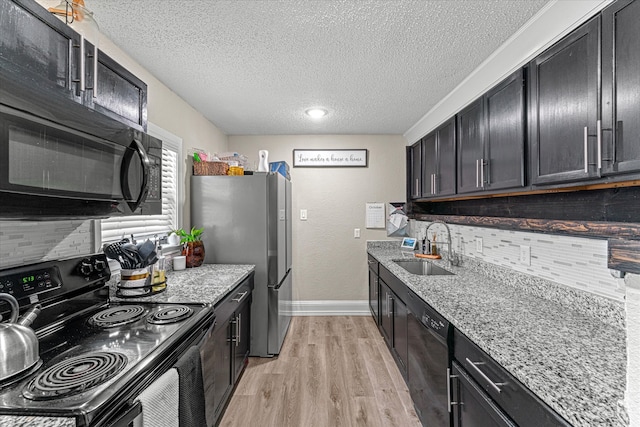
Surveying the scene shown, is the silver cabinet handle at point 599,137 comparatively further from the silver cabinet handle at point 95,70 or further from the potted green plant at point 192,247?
the potted green plant at point 192,247

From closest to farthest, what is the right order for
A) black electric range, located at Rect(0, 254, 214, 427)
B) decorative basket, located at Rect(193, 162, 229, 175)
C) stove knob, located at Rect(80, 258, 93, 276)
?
black electric range, located at Rect(0, 254, 214, 427), stove knob, located at Rect(80, 258, 93, 276), decorative basket, located at Rect(193, 162, 229, 175)

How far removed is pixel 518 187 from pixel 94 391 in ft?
6.53

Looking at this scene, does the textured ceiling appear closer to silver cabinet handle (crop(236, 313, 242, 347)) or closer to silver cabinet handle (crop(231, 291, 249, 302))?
silver cabinet handle (crop(231, 291, 249, 302))

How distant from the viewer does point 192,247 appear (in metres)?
2.66

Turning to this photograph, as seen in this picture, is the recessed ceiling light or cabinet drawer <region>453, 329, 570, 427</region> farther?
the recessed ceiling light

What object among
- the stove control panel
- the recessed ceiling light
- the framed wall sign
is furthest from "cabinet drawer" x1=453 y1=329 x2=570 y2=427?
the framed wall sign

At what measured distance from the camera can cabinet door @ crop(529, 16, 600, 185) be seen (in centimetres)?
119

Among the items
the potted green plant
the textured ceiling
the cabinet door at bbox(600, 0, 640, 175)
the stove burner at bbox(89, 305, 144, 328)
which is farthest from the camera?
the potted green plant

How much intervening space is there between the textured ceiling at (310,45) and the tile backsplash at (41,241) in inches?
44.9

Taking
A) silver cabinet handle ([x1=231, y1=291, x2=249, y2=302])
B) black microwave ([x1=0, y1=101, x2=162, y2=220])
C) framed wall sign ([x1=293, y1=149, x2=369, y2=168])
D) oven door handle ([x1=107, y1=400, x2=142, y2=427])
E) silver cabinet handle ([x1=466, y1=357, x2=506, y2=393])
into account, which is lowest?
silver cabinet handle ([x1=231, y1=291, x2=249, y2=302])

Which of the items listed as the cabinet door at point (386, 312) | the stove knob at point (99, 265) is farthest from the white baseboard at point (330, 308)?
the stove knob at point (99, 265)

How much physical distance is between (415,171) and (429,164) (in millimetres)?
440

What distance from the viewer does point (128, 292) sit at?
1.72m

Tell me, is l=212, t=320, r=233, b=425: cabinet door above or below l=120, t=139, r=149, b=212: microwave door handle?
below
